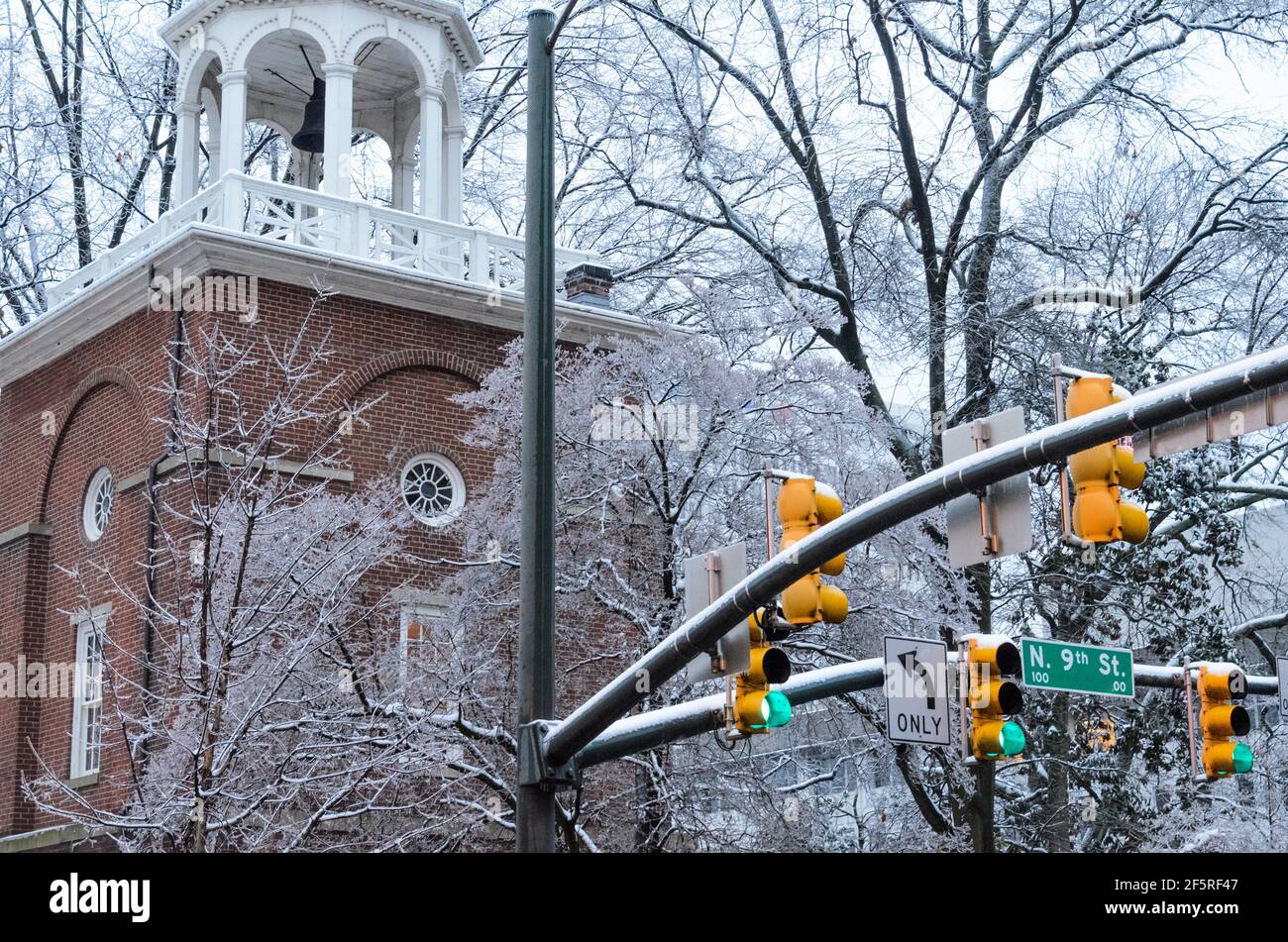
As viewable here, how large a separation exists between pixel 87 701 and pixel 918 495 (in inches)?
697

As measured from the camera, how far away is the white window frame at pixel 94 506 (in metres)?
27.0

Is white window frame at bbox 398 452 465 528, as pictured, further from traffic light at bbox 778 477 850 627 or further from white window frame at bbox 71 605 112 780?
traffic light at bbox 778 477 850 627

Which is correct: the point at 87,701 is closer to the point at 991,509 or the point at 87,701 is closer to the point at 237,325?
the point at 237,325

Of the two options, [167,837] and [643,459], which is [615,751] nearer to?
[167,837]

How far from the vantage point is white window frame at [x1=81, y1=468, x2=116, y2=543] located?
2698 cm

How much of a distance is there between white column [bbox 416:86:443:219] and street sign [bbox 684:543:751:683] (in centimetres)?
1621

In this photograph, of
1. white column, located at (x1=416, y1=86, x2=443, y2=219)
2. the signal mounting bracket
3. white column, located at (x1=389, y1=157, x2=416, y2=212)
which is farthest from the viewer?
white column, located at (x1=389, y1=157, x2=416, y2=212)

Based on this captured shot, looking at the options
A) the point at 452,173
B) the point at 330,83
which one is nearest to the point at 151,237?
the point at 330,83

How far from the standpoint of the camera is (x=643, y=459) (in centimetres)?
2284

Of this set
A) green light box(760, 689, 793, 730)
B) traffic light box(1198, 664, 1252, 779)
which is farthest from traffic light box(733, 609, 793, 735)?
traffic light box(1198, 664, 1252, 779)

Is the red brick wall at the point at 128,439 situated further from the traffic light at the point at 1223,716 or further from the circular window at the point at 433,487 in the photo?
the traffic light at the point at 1223,716

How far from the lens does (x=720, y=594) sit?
1262 centimetres
